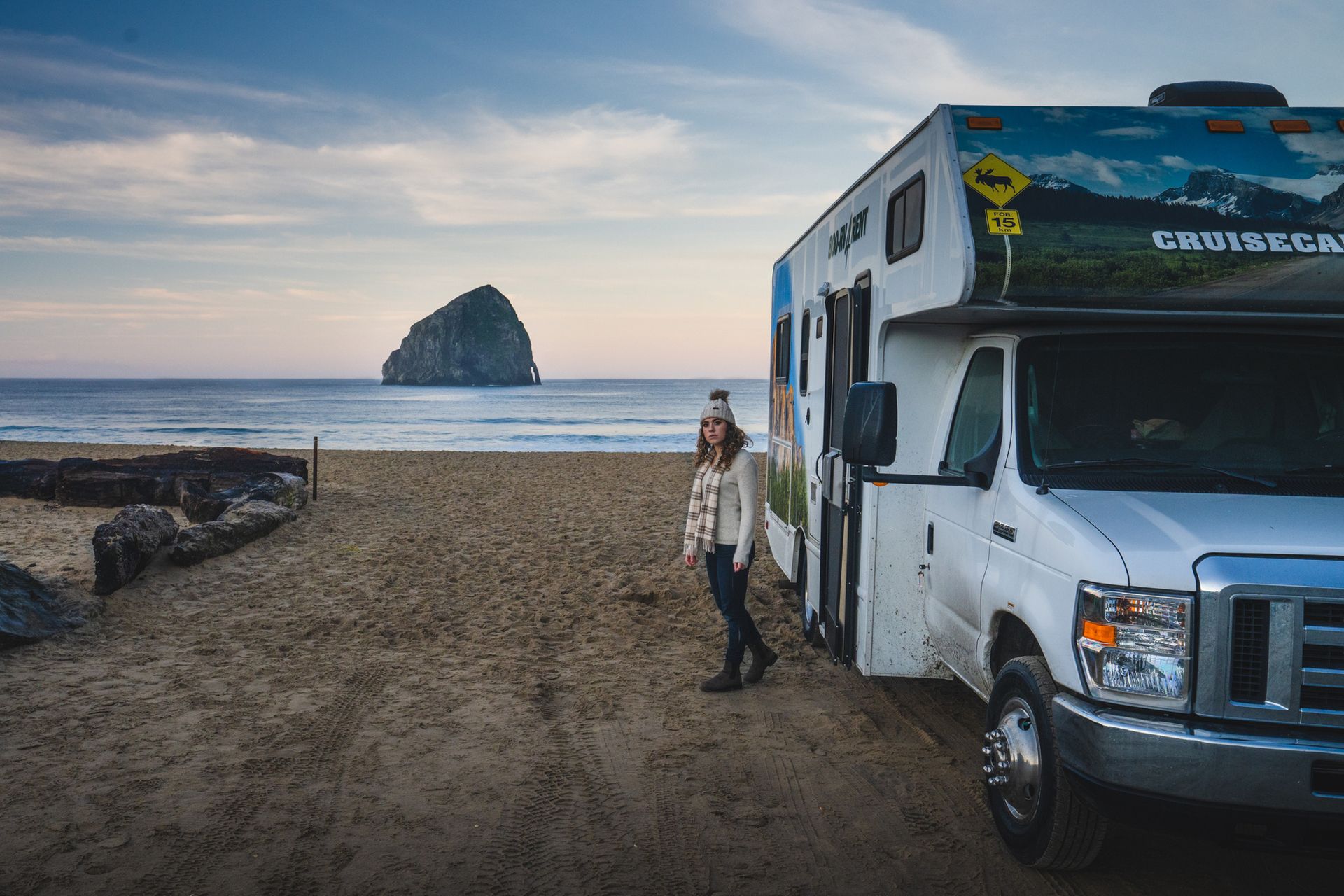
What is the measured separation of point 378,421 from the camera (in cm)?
5259

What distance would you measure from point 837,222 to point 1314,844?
4.38m

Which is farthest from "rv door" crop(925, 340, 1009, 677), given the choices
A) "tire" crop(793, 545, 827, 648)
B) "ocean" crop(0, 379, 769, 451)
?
"ocean" crop(0, 379, 769, 451)

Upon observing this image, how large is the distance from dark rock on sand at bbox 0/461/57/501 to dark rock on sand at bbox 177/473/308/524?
2163 mm

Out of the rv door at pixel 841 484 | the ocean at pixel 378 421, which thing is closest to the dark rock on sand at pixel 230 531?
the rv door at pixel 841 484

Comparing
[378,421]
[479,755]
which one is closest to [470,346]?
[378,421]

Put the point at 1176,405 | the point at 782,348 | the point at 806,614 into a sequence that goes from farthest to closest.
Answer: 1. the point at 782,348
2. the point at 806,614
3. the point at 1176,405

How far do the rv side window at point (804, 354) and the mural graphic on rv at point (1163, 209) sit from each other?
3.05 metres

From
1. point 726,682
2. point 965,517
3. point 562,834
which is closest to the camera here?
point 562,834

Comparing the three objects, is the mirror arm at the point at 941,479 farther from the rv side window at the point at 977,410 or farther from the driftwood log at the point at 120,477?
the driftwood log at the point at 120,477

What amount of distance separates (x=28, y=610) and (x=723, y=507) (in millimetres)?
5212

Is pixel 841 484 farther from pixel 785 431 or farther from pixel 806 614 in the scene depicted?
pixel 785 431

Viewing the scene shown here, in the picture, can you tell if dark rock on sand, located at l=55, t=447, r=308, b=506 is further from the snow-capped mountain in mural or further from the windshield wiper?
the snow-capped mountain in mural

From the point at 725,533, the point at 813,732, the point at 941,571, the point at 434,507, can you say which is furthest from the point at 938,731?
the point at 434,507

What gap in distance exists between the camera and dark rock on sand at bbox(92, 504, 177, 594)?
313 inches
